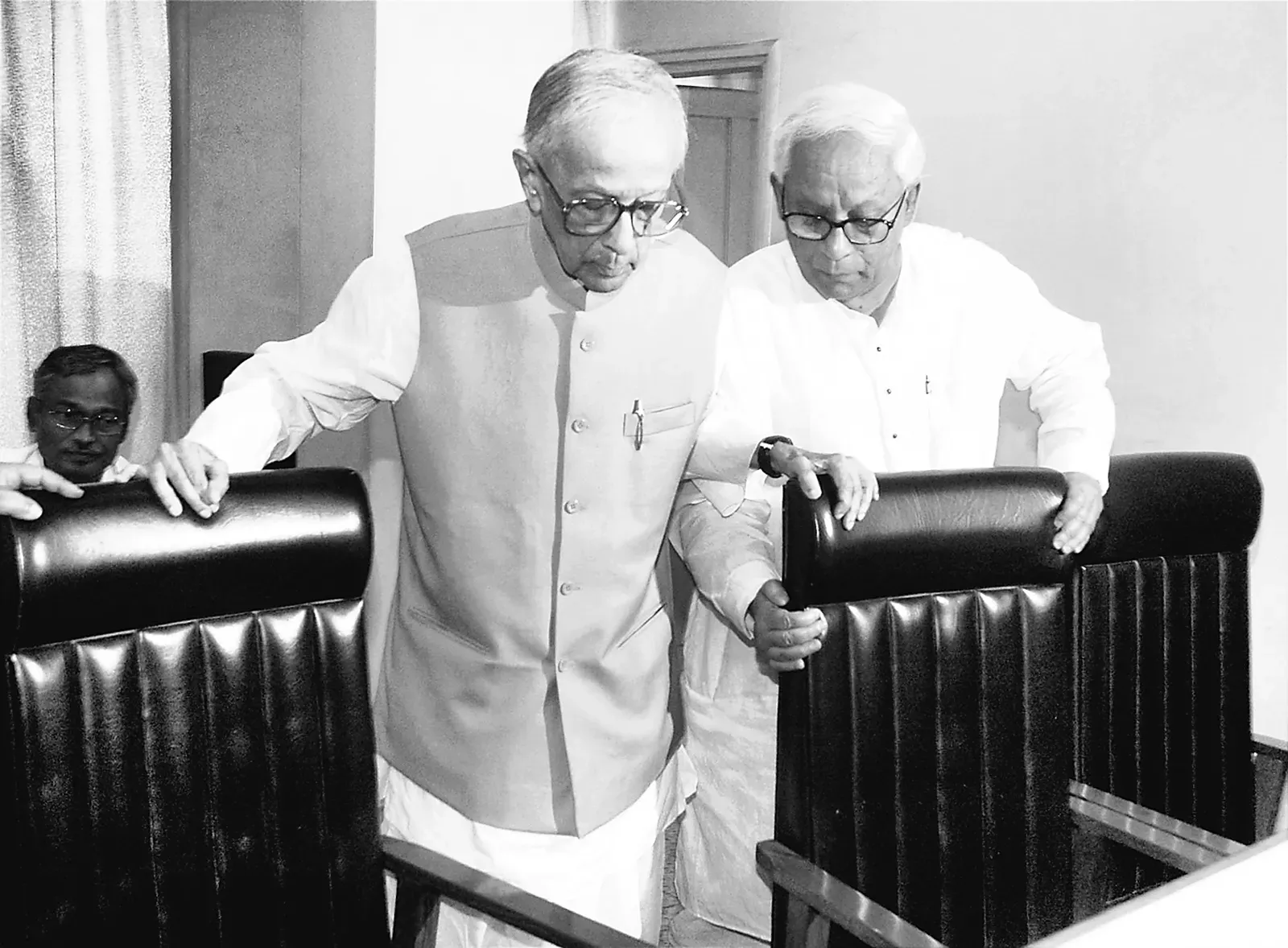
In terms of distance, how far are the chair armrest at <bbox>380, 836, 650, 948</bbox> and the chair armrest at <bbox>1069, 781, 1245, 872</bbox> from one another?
0.72 meters

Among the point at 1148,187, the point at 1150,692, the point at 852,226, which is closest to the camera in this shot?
the point at 852,226

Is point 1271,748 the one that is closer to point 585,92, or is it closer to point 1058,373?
point 1058,373

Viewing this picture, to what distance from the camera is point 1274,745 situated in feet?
6.98

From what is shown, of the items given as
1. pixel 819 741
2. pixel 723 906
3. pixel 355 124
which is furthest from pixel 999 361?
pixel 355 124

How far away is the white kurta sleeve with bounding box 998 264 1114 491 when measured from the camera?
2.15 metres

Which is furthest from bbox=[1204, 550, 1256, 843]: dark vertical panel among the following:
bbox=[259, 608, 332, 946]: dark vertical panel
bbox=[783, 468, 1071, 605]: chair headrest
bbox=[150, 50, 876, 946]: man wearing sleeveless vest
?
bbox=[259, 608, 332, 946]: dark vertical panel

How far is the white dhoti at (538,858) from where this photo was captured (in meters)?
1.80

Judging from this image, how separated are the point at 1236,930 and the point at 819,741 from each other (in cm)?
57

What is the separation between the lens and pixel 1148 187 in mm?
2848

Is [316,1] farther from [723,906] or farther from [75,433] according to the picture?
[723,906]

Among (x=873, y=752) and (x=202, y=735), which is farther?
(x=873, y=752)

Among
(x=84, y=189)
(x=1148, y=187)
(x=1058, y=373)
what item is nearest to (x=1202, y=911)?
(x=1058, y=373)

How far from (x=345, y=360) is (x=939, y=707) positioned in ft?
2.95

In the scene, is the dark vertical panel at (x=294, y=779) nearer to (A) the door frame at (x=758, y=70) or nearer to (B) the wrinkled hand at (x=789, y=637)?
(B) the wrinkled hand at (x=789, y=637)
